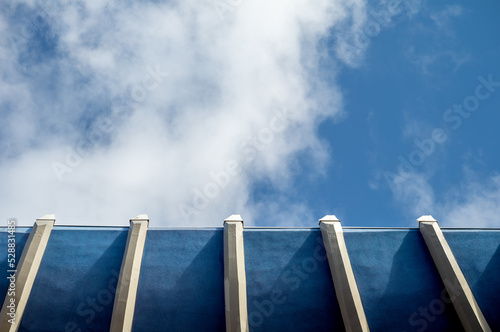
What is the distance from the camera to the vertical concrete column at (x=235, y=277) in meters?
11.5

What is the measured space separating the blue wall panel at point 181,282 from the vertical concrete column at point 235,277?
1.26 ft

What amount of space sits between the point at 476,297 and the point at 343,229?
189 inches

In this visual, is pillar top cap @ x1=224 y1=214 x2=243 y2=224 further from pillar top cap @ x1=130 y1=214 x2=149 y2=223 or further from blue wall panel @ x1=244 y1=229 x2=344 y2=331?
pillar top cap @ x1=130 y1=214 x2=149 y2=223

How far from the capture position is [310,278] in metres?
12.7

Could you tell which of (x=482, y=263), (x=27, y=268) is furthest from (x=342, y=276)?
(x=27, y=268)

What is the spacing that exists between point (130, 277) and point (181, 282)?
1.67 m

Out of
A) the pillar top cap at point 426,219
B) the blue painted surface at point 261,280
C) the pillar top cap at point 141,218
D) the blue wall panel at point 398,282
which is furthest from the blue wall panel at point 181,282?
the pillar top cap at point 426,219

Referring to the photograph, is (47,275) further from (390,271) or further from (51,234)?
(390,271)

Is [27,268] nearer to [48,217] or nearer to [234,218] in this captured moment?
[48,217]

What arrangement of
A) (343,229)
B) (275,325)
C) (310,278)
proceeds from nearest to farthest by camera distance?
(275,325) → (310,278) → (343,229)

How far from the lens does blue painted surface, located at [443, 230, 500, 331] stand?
12352 millimetres

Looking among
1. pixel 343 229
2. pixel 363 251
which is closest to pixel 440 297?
pixel 363 251

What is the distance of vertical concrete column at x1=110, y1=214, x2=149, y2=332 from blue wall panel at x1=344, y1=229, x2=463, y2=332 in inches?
292

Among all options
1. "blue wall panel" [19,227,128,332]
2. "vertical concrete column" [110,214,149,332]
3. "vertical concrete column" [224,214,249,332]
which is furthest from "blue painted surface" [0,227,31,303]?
"vertical concrete column" [224,214,249,332]
